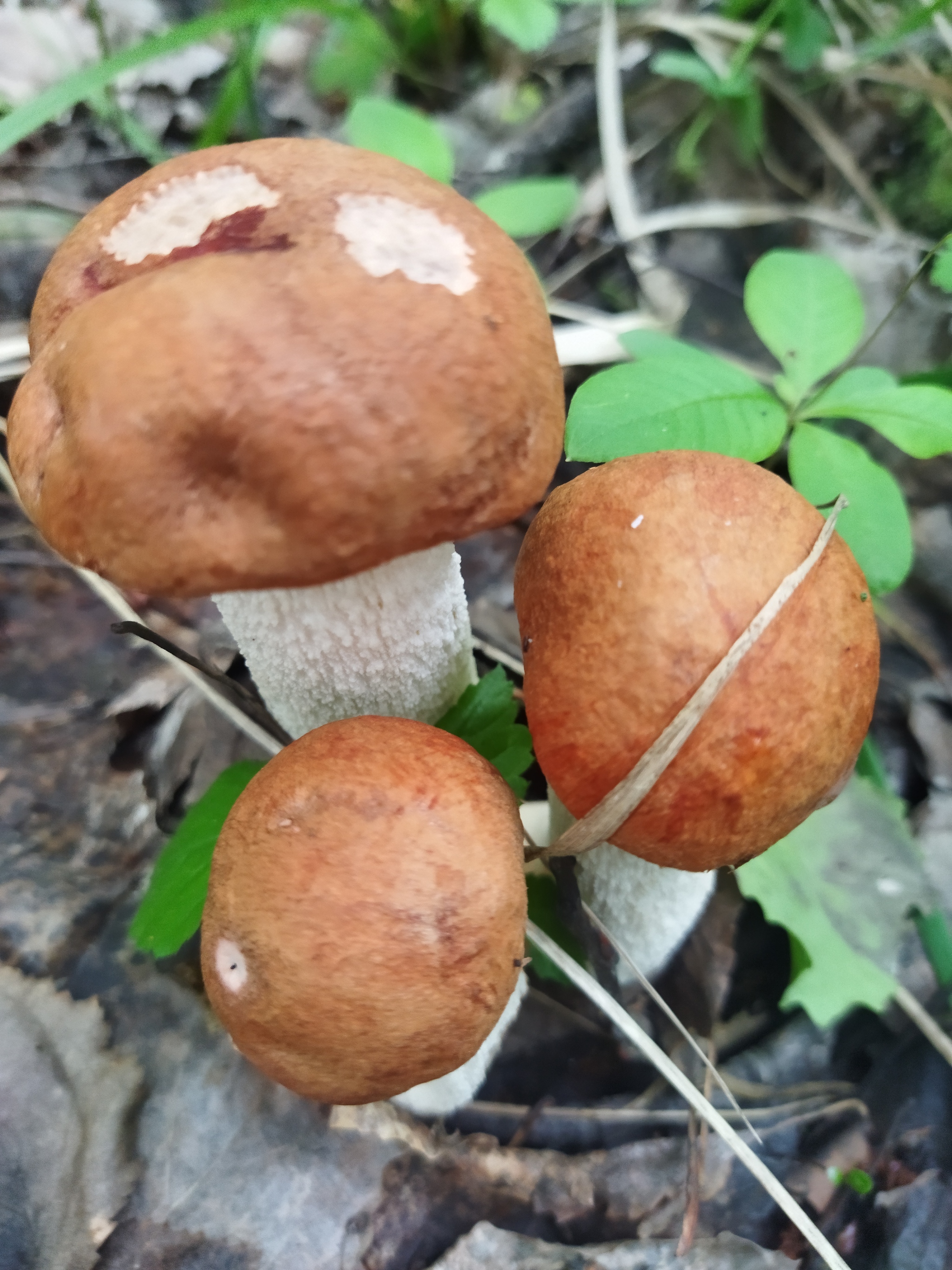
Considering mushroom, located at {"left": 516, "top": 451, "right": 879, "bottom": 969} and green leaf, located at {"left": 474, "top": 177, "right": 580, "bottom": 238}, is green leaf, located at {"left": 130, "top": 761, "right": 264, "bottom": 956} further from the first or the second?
green leaf, located at {"left": 474, "top": 177, "right": 580, "bottom": 238}

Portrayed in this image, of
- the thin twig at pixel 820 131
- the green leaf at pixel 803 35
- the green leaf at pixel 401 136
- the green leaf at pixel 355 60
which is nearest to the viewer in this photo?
the green leaf at pixel 401 136

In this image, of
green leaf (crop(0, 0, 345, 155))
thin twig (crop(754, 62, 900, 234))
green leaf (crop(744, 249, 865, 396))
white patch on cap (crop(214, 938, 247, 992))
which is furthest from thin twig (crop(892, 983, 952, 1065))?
green leaf (crop(0, 0, 345, 155))

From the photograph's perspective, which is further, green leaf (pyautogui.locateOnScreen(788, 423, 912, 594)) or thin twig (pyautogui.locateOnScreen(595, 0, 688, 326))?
thin twig (pyautogui.locateOnScreen(595, 0, 688, 326))

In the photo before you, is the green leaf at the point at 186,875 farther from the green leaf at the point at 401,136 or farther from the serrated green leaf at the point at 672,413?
the green leaf at the point at 401,136

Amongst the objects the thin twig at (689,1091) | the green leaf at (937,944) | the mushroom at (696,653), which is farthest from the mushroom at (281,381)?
the green leaf at (937,944)

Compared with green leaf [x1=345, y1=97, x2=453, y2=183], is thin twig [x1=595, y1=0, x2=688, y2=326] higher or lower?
lower

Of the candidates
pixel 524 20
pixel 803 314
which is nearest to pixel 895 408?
pixel 803 314
